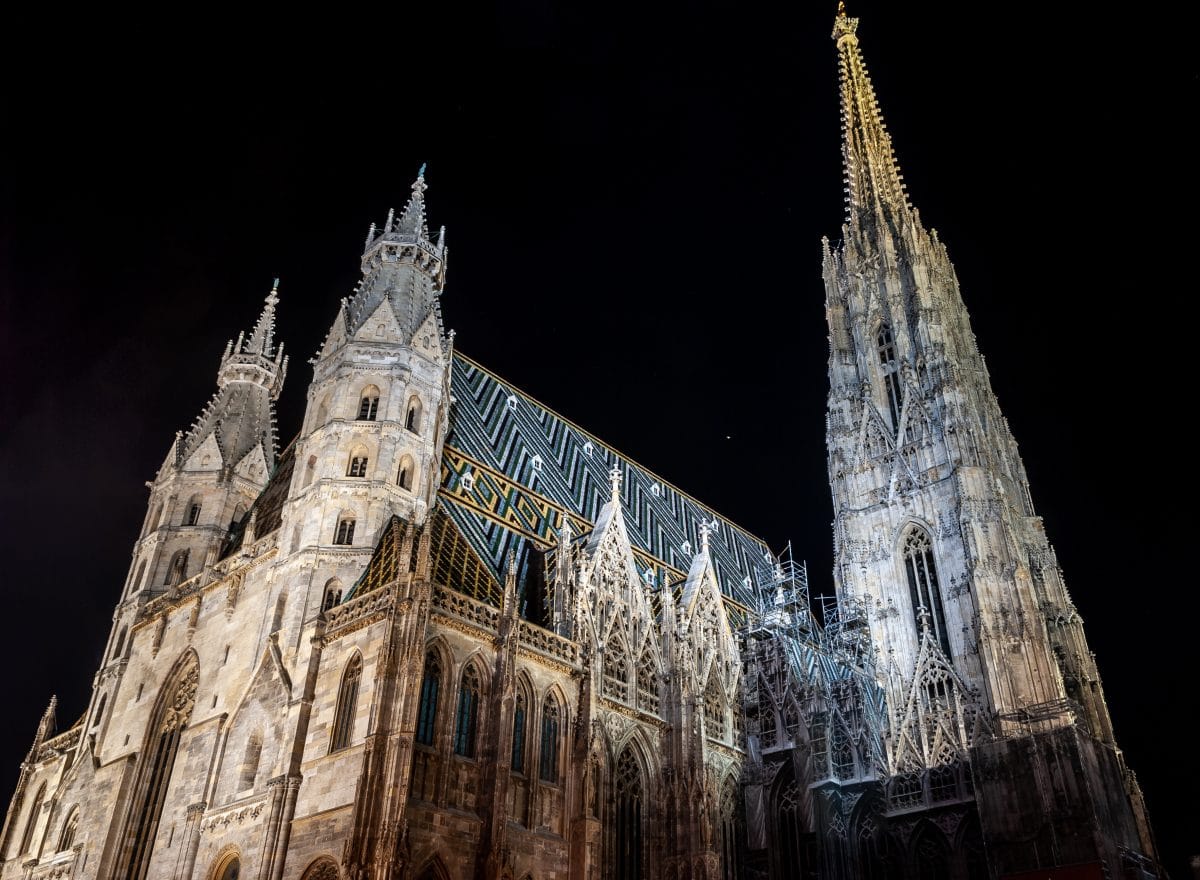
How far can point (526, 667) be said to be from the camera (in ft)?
100.0

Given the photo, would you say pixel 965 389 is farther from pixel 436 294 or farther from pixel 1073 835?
pixel 436 294

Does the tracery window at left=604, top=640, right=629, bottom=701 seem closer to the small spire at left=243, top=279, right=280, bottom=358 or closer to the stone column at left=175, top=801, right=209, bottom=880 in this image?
the stone column at left=175, top=801, right=209, bottom=880

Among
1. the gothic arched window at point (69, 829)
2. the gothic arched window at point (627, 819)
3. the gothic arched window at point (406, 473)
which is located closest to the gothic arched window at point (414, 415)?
the gothic arched window at point (406, 473)

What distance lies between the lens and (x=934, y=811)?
120 feet

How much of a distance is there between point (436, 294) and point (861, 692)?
24.0m

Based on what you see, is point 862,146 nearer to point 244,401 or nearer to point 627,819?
point 244,401

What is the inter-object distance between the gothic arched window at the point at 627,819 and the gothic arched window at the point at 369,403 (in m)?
14.8

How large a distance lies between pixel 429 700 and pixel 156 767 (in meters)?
12.1

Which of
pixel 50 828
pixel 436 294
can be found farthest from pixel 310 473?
pixel 50 828

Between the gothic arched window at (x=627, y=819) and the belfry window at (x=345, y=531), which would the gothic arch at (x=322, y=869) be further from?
the gothic arched window at (x=627, y=819)

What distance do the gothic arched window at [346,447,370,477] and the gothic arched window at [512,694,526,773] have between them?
959 cm

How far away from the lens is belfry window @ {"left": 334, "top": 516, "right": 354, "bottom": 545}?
3192cm

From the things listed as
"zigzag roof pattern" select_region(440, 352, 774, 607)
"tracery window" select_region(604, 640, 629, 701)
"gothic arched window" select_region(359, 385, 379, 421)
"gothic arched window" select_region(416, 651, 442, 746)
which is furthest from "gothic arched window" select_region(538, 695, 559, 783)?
"gothic arched window" select_region(359, 385, 379, 421)

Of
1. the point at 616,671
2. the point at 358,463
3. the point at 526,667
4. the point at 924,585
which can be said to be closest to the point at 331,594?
the point at 358,463
